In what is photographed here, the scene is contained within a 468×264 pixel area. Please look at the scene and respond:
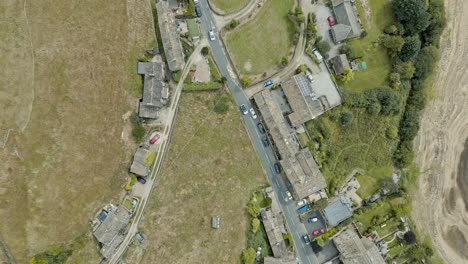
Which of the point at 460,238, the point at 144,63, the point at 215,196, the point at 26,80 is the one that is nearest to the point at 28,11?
the point at 26,80

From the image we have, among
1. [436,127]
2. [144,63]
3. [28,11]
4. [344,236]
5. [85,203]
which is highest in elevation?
[28,11]

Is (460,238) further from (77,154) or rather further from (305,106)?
(77,154)

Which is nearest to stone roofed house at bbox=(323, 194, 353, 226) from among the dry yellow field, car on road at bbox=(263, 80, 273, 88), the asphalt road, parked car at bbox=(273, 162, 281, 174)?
the asphalt road

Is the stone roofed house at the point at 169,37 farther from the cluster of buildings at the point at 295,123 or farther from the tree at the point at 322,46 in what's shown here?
the tree at the point at 322,46

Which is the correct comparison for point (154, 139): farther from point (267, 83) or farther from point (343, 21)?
point (343, 21)

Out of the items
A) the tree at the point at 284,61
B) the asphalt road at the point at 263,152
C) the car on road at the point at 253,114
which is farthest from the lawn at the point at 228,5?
the car on road at the point at 253,114

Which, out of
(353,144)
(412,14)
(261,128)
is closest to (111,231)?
(261,128)

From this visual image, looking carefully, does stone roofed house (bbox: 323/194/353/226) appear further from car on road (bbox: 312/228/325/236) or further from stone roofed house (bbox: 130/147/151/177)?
stone roofed house (bbox: 130/147/151/177)
